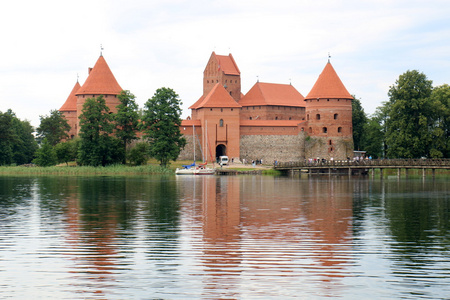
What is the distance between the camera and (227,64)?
63.4 meters

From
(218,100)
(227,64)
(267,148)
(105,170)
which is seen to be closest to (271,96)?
(227,64)

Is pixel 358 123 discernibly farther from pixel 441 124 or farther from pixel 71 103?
pixel 71 103

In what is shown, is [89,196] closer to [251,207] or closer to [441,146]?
[251,207]

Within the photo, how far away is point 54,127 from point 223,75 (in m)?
17.0

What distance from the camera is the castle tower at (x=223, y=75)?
6181 cm

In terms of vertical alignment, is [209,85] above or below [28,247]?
above

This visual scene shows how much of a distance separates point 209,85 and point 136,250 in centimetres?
5296

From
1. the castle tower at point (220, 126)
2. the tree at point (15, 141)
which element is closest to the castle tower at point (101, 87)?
the tree at point (15, 141)

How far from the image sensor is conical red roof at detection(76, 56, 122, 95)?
52500 mm

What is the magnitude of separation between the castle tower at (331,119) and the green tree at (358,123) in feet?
12.5

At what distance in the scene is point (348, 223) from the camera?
13.5 m

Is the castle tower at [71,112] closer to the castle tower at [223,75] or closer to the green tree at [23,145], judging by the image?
the green tree at [23,145]

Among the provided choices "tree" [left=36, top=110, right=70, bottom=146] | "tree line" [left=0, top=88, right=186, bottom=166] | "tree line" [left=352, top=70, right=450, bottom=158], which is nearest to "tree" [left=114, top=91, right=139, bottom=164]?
"tree line" [left=0, top=88, right=186, bottom=166]

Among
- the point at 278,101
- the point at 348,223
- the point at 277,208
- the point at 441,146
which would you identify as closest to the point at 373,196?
the point at 277,208
